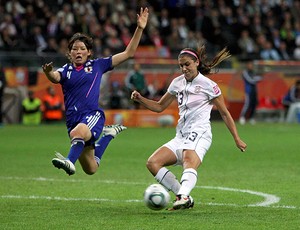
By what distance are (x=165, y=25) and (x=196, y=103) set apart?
24178 mm

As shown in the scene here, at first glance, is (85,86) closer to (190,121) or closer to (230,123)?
(190,121)

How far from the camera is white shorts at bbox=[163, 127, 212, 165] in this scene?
1055 centimetres

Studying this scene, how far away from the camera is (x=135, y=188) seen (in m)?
13.2

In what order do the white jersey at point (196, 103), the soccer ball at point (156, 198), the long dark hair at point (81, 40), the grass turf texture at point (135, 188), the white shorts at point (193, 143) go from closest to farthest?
the grass turf texture at point (135, 188), the soccer ball at point (156, 198), the white shorts at point (193, 143), the white jersey at point (196, 103), the long dark hair at point (81, 40)

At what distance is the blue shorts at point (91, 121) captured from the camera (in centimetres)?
1097

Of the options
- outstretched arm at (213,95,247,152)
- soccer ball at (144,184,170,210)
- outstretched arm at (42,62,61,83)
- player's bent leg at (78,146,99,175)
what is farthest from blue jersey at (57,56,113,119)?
soccer ball at (144,184,170,210)

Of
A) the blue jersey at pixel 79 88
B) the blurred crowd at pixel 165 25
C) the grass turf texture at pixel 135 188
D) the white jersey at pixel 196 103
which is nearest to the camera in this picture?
the grass turf texture at pixel 135 188

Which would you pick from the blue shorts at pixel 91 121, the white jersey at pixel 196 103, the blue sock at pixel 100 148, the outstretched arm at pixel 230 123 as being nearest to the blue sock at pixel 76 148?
the blue shorts at pixel 91 121

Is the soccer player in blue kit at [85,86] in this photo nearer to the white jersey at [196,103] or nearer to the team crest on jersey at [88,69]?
the team crest on jersey at [88,69]

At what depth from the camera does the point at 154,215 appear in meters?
10.1

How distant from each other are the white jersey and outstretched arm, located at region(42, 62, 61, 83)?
61.1 inches

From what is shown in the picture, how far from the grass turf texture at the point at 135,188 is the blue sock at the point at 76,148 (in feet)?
2.14

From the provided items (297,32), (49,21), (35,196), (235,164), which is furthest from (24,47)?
(35,196)

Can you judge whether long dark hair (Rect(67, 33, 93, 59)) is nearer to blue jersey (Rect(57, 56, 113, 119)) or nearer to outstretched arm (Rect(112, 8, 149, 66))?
blue jersey (Rect(57, 56, 113, 119))
